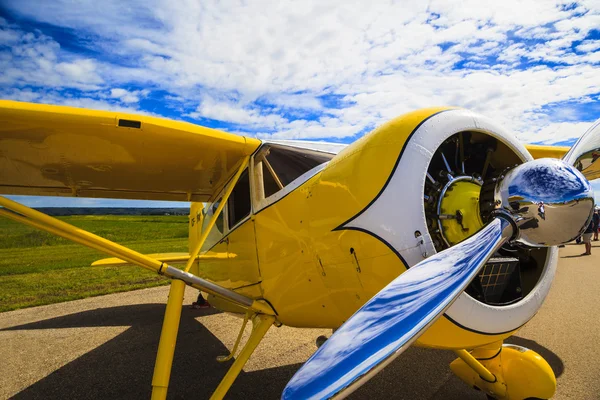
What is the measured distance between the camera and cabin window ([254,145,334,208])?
3.00 metres

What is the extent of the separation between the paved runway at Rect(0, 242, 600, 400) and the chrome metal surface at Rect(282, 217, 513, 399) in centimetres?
263

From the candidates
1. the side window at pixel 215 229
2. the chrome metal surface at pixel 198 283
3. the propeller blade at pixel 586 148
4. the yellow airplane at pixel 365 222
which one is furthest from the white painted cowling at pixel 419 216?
the side window at pixel 215 229

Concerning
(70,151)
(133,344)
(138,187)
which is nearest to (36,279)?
(133,344)

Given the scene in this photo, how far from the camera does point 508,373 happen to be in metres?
3.24

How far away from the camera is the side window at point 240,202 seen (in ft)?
12.0

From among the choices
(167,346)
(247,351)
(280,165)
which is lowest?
(247,351)

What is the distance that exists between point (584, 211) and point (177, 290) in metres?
2.69

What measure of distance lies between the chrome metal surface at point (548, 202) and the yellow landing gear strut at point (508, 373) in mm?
1749

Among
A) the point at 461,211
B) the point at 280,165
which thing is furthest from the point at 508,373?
the point at 280,165

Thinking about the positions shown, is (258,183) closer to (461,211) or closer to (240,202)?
(240,202)

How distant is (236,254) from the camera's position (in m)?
3.74

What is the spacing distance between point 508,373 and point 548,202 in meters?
2.39

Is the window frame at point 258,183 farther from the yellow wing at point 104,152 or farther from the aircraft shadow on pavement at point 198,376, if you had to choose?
the aircraft shadow on pavement at point 198,376

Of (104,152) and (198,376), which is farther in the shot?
(198,376)
